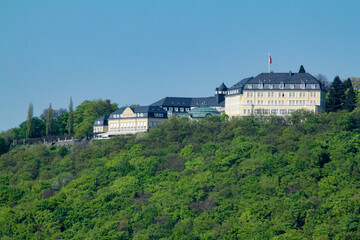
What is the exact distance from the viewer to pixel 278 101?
105 m

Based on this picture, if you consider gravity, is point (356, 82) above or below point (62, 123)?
above

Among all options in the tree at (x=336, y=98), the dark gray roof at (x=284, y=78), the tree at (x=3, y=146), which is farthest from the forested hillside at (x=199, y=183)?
the tree at (x=3, y=146)

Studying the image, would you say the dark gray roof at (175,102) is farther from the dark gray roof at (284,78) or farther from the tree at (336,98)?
the tree at (336,98)

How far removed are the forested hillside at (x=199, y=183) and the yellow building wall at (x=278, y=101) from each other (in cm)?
281

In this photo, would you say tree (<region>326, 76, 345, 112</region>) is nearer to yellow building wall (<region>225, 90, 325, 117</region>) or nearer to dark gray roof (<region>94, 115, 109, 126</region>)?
yellow building wall (<region>225, 90, 325, 117</region>)

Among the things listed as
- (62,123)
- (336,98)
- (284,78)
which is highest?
(284,78)

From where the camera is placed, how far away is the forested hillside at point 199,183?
75250mm

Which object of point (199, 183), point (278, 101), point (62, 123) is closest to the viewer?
point (199, 183)

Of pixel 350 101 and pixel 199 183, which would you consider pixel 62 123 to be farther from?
pixel 350 101

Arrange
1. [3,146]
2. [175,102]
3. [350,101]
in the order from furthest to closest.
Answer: [175,102] → [3,146] → [350,101]

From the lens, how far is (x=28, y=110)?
120 m

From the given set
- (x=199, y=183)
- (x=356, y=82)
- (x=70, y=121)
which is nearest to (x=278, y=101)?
(x=199, y=183)

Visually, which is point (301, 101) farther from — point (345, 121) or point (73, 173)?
point (73, 173)

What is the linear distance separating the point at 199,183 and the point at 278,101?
23.5 m
